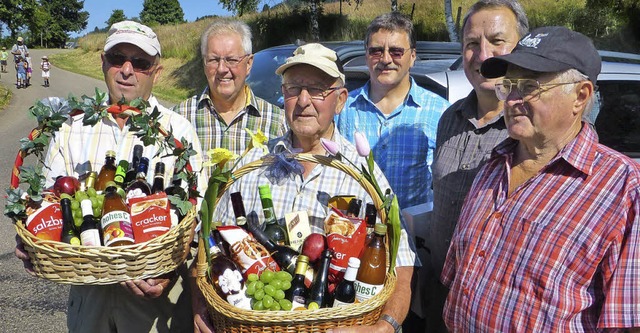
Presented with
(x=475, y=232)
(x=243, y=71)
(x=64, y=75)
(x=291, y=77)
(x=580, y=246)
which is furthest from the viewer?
(x=64, y=75)

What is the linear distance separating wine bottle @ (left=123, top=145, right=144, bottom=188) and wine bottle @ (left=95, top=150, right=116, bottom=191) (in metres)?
0.08

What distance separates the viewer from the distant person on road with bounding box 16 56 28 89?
19.6 meters

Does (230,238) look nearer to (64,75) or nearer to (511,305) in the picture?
(511,305)

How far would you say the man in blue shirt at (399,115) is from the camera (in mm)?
3215

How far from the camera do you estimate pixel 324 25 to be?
23859 mm

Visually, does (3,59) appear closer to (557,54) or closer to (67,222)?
(67,222)

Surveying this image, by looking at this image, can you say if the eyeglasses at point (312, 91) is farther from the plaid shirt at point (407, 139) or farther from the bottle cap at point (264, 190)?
the plaid shirt at point (407, 139)

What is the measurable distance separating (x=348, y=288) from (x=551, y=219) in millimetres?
722

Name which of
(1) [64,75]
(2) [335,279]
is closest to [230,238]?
(2) [335,279]

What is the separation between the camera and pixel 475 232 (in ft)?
6.15

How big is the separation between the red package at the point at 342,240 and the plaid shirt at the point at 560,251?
397 millimetres

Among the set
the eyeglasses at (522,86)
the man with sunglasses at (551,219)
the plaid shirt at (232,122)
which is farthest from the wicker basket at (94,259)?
the plaid shirt at (232,122)

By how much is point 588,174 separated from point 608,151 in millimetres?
119

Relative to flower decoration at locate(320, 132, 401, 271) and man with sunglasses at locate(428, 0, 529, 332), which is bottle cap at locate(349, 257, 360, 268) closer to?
flower decoration at locate(320, 132, 401, 271)
